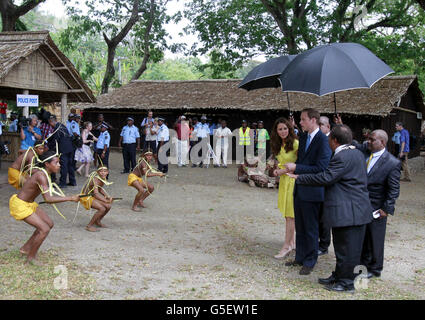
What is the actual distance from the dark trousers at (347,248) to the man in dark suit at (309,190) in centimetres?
57

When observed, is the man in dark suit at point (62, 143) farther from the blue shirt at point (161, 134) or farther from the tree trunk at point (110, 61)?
the tree trunk at point (110, 61)

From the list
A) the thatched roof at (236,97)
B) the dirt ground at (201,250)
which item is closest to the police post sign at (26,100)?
the dirt ground at (201,250)

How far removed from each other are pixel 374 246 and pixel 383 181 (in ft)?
2.61

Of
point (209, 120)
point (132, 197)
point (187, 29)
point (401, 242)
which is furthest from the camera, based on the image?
point (187, 29)

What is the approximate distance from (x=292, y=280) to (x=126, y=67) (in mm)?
37473

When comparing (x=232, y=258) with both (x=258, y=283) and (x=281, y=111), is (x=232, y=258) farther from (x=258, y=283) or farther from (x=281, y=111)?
(x=281, y=111)

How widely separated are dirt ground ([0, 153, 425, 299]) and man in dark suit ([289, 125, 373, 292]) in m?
0.44

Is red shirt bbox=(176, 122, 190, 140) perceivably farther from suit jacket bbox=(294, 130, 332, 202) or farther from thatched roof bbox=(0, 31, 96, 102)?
suit jacket bbox=(294, 130, 332, 202)

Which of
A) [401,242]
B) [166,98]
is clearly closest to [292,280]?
[401,242]

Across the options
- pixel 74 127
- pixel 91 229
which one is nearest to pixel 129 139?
pixel 74 127

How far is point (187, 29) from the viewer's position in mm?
24766

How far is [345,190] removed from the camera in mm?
4574

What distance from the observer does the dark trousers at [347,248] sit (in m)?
4.57

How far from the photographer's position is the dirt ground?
478 cm
